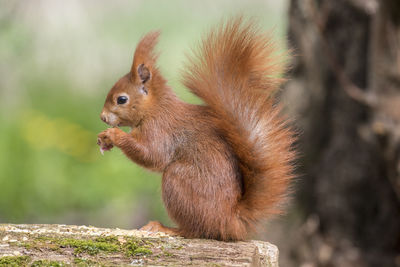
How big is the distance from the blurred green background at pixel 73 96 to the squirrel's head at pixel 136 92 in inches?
78.2

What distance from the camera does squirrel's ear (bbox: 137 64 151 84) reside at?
1.79 m

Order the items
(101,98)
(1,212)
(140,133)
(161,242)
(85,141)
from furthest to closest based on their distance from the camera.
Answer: (101,98)
(85,141)
(1,212)
(140,133)
(161,242)

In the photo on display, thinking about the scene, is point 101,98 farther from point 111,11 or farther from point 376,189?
point 376,189

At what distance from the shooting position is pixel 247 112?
1631mm

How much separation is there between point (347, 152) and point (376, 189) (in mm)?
263

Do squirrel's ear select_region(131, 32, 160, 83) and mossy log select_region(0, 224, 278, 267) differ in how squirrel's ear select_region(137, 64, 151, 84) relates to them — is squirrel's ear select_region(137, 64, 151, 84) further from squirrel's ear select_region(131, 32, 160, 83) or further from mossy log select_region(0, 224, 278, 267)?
mossy log select_region(0, 224, 278, 267)

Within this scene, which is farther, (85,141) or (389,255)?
(85,141)

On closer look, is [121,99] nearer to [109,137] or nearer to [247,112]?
[109,137]

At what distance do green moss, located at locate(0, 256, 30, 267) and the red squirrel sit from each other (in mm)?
417

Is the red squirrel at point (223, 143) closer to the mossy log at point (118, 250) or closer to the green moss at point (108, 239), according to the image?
the mossy log at point (118, 250)

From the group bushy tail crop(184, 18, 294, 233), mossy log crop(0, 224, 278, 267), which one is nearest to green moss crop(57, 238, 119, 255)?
mossy log crop(0, 224, 278, 267)

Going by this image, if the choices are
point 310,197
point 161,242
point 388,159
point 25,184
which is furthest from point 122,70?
point 161,242

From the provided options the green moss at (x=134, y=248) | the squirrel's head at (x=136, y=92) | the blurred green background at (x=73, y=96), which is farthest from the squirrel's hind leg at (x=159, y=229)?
the blurred green background at (x=73, y=96)

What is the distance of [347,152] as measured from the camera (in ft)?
10.9
